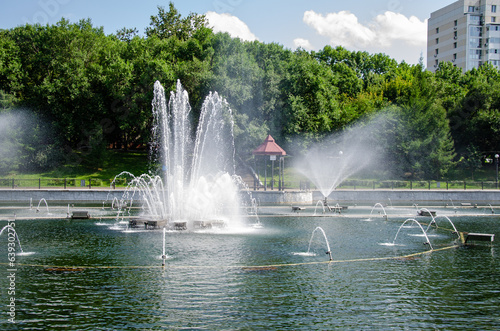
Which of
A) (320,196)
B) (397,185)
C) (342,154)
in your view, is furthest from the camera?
(342,154)

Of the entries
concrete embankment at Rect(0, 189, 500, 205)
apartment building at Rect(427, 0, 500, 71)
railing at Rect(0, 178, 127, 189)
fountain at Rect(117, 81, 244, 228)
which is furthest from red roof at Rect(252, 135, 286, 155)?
apartment building at Rect(427, 0, 500, 71)

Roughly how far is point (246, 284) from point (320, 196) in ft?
108

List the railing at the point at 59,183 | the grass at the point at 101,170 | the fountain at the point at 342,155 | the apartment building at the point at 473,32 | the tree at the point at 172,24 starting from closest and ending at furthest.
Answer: the railing at the point at 59,183 < the grass at the point at 101,170 < the fountain at the point at 342,155 < the tree at the point at 172,24 < the apartment building at the point at 473,32

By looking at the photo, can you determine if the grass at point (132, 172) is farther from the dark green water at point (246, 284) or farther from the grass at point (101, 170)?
the dark green water at point (246, 284)

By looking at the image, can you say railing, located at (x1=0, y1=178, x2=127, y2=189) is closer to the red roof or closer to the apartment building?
the red roof

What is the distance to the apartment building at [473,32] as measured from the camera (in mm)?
110562

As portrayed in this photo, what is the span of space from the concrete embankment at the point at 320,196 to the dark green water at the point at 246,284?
20933mm

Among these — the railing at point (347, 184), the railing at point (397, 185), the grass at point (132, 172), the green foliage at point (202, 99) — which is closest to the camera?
the railing at point (347, 184)

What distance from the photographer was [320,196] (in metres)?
46.4

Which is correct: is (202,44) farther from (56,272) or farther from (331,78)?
(56,272)

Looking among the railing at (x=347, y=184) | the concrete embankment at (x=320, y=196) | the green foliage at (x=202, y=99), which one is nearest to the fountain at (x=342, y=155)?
the green foliage at (x=202, y=99)

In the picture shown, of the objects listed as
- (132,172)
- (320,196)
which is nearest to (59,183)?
(132,172)

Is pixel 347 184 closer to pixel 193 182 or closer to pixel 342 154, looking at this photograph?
pixel 342 154

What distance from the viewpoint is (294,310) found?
11.9m
